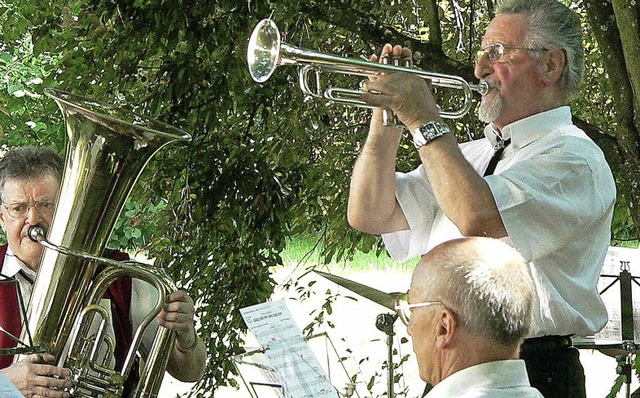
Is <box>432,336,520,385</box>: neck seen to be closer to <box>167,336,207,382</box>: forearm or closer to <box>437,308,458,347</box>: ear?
<box>437,308,458,347</box>: ear

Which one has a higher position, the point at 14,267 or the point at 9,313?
the point at 14,267

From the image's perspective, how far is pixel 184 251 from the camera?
4629mm

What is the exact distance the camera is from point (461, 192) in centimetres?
266

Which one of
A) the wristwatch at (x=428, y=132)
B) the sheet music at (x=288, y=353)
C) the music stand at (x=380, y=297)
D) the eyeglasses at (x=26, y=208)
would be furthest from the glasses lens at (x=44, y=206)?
the wristwatch at (x=428, y=132)

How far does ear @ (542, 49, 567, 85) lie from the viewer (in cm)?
300

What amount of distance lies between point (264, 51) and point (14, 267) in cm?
108

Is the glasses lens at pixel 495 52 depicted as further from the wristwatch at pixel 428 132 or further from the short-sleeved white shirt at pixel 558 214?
the wristwatch at pixel 428 132

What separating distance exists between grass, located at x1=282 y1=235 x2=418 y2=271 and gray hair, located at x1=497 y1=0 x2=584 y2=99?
84.2 inches

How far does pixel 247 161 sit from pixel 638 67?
1667 millimetres

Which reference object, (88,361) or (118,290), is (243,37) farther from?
(88,361)

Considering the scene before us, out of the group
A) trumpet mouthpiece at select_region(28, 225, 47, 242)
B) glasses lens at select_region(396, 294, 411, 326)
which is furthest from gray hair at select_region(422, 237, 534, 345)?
trumpet mouthpiece at select_region(28, 225, 47, 242)

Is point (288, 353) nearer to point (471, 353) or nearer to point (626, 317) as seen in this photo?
point (471, 353)

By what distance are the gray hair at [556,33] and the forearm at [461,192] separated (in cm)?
50

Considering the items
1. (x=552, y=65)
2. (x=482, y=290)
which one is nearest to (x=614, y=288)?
(x=552, y=65)
